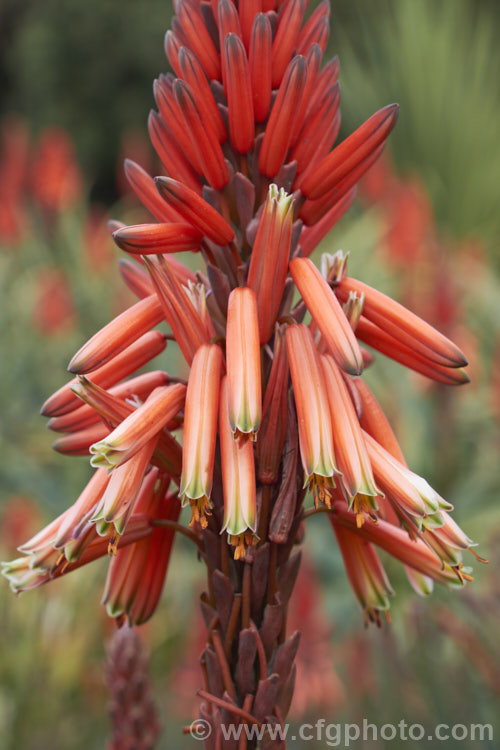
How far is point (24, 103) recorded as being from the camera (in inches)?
540

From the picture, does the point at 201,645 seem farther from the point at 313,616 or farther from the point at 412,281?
the point at 412,281

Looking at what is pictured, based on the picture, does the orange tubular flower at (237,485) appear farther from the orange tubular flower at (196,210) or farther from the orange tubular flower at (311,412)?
the orange tubular flower at (196,210)

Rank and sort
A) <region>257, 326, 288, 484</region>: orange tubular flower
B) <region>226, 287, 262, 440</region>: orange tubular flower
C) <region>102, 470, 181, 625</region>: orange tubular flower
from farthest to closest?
<region>102, 470, 181, 625</region>: orange tubular flower, <region>257, 326, 288, 484</region>: orange tubular flower, <region>226, 287, 262, 440</region>: orange tubular flower

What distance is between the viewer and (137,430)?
875 millimetres

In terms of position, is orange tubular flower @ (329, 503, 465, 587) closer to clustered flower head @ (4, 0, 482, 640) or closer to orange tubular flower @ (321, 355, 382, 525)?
clustered flower head @ (4, 0, 482, 640)

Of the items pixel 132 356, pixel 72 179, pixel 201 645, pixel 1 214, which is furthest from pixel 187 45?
pixel 72 179

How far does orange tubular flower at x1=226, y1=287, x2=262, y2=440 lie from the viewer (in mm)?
827

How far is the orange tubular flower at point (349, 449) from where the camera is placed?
864 millimetres

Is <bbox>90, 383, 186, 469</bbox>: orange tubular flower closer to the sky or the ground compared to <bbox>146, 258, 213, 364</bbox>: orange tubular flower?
closer to the ground

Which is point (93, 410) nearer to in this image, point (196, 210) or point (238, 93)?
point (196, 210)

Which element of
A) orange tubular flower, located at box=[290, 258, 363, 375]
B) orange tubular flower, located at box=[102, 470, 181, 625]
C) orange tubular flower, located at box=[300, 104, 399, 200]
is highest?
orange tubular flower, located at box=[300, 104, 399, 200]

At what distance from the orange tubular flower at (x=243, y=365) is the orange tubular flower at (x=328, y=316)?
0.07 meters

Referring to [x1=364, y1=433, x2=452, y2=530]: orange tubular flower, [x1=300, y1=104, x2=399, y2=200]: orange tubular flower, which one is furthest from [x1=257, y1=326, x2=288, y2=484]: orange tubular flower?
[x1=300, y1=104, x2=399, y2=200]: orange tubular flower

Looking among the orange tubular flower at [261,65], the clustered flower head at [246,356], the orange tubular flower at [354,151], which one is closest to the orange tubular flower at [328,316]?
the clustered flower head at [246,356]
